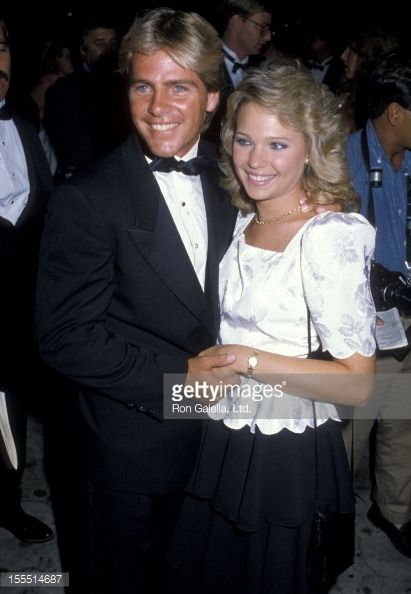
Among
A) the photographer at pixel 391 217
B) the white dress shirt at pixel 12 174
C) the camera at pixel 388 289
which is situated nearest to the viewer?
the camera at pixel 388 289

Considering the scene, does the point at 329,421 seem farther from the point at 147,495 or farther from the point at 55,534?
the point at 55,534

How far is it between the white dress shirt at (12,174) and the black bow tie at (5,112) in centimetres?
2

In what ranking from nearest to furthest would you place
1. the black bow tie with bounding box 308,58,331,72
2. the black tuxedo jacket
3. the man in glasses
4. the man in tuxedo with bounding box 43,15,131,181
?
the black tuxedo jacket
the man in tuxedo with bounding box 43,15,131,181
the man in glasses
the black bow tie with bounding box 308,58,331,72

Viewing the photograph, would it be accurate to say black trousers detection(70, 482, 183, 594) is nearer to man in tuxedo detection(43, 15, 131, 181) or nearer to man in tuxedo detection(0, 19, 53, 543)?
man in tuxedo detection(0, 19, 53, 543)

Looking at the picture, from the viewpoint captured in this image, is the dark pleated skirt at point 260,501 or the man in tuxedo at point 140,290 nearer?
the man in tuxedo at point 140,290

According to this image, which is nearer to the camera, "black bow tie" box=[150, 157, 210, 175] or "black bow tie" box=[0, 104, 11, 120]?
"black bow tie" box=[150, 157, 210, 175]

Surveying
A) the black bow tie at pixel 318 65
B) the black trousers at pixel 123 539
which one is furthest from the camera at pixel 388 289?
the black bow tie at pixel 318 65

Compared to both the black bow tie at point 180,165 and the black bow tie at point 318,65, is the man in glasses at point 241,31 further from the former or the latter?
the black bow tie at point 180,165

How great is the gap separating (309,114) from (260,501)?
113cm

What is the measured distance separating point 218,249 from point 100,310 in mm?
454

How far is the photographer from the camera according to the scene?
2.36 m

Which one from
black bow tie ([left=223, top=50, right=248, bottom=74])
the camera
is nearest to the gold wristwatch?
the camera

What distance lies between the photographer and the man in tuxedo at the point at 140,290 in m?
1.40

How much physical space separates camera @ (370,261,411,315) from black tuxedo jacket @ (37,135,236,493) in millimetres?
855
